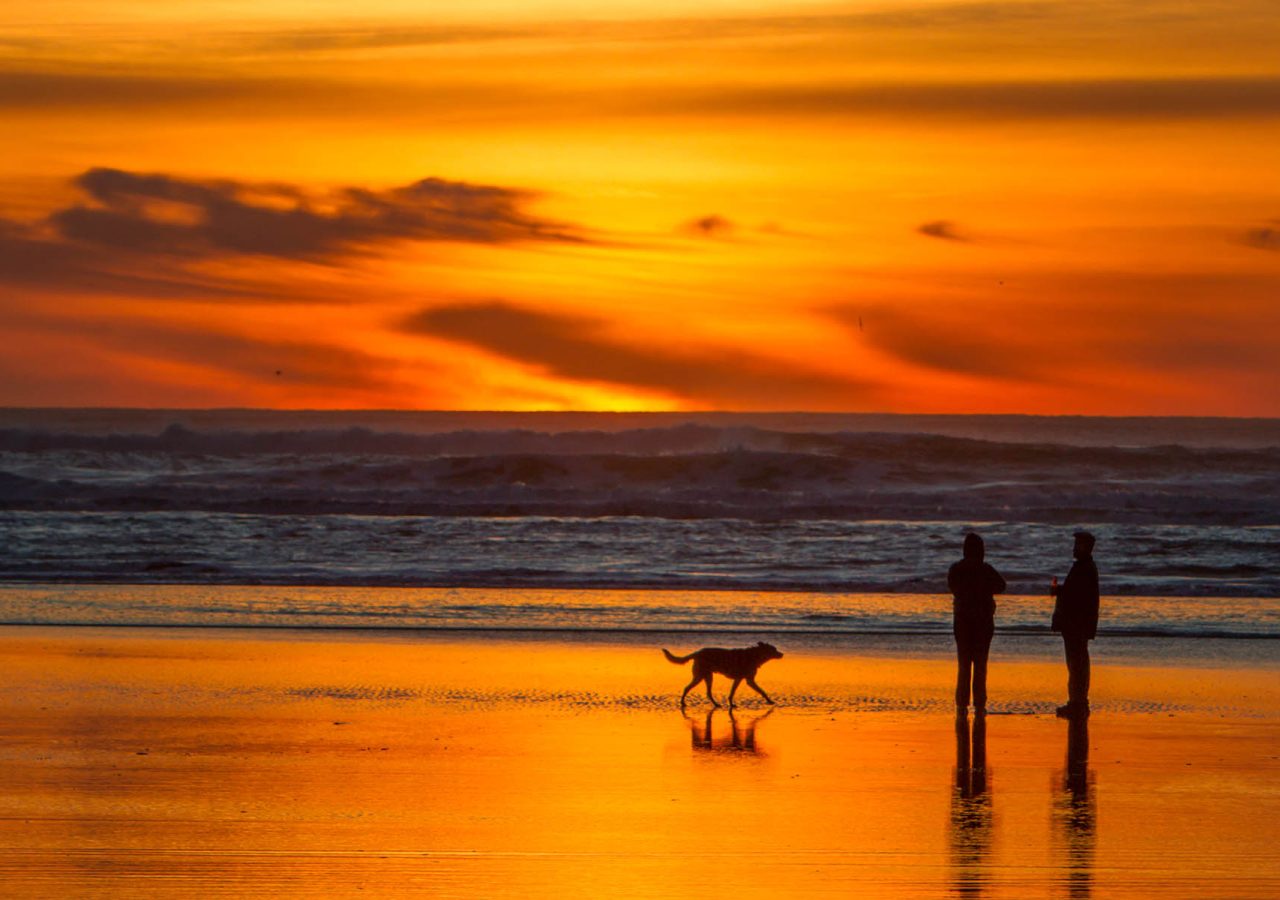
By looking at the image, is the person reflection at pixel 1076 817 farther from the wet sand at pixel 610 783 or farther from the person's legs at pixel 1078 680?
the person's legs at pixel 1078 680

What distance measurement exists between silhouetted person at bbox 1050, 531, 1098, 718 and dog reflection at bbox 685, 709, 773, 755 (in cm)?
218

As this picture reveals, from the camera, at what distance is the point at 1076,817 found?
827cm

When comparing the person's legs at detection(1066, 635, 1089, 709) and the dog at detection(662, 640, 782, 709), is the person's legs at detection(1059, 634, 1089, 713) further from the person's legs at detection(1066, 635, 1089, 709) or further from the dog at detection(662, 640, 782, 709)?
the dog at detection(662, 640, 782, 709)

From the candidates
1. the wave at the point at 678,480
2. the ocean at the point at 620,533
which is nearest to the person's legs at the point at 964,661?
the ocean at the point at 620,533

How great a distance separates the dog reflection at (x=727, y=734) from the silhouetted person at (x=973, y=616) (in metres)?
1.44

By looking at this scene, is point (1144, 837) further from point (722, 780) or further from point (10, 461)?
point (10, 461)

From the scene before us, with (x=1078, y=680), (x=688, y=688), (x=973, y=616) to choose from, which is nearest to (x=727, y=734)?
(x=688, y=688)

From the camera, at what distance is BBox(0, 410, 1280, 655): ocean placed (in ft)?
62.6

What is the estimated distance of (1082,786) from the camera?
909 centimetres

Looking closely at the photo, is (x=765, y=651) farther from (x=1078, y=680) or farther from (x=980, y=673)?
(x=1078, y=680)

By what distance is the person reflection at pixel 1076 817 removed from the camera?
711cm

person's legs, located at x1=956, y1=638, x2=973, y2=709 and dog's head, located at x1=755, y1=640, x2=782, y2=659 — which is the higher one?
dog's head, located at x1=755, y1=640, x2=782, y2=659

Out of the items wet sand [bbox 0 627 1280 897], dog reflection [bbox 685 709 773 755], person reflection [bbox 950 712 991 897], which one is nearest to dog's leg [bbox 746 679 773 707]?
wet sand [bbox 0 627 1280 897]

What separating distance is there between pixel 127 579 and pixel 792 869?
57.7 feet
